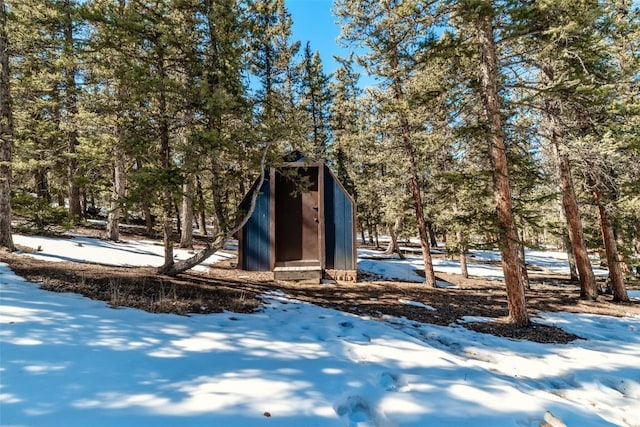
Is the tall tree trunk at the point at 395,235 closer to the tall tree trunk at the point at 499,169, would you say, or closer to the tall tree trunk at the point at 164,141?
the tall tree trunk at the point at 499,169

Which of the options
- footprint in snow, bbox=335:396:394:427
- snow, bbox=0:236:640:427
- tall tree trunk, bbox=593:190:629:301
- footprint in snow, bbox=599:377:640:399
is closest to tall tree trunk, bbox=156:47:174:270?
snow, bbox=0:236:640:427

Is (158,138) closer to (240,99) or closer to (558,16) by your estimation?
(240,99)

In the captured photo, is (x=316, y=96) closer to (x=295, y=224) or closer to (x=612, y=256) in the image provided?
(x=295, y=224)

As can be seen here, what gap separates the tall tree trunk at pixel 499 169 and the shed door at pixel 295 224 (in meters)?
6.13

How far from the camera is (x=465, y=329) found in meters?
6.13

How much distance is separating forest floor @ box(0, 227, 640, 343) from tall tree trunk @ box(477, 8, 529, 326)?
1005 mm

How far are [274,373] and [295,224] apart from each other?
885 cm

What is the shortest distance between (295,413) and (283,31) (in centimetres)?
2107

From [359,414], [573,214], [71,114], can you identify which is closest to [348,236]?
[573,214]

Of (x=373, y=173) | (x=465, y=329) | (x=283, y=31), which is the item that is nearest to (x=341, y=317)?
(x=465, y=329)

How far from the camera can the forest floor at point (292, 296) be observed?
17.3 feet

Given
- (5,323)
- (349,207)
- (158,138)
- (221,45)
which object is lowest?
(5,323)

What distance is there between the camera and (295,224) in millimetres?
11805

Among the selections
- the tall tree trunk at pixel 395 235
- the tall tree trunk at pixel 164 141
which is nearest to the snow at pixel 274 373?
the tall tree trunk at pixel 164 141
